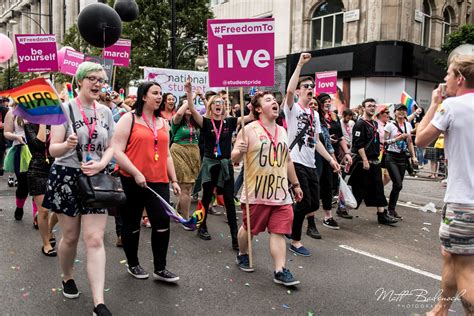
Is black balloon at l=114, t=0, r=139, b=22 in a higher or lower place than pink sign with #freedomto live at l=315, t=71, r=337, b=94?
higher

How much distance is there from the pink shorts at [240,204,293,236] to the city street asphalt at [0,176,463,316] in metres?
0.52

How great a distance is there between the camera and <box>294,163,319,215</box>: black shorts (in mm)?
5434

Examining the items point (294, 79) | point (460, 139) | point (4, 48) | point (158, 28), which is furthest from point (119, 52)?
point (460, 139)

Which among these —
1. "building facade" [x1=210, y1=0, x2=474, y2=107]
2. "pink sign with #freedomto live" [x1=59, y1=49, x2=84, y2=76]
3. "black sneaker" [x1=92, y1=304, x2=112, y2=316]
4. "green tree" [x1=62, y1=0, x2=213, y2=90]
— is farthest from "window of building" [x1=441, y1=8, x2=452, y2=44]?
"black sneaker" [x1=92, y1=304, x2=112, y2=316]

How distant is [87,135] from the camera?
12.0 ft

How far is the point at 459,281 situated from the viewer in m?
3.01

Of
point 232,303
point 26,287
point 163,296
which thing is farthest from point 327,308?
point 26,287

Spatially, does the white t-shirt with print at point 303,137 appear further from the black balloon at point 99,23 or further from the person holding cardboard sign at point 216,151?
the black balloon at point 99,23

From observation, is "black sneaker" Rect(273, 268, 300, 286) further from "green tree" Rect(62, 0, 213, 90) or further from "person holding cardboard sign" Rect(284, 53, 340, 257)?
"green tree" Rect(62, 0, 213, 90)

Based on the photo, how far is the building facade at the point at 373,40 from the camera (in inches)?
789

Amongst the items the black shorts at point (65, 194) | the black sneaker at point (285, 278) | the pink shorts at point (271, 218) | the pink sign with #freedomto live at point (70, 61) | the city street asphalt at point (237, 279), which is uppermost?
the pink sign with #freedomto live at point (70, 61)

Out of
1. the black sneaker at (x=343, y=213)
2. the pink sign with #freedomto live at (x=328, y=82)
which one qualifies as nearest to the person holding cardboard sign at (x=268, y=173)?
the black sneaker at (x=343, y=213)

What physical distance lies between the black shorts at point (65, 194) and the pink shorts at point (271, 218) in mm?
1523

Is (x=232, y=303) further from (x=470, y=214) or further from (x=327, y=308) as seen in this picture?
(x=470, y=214)
